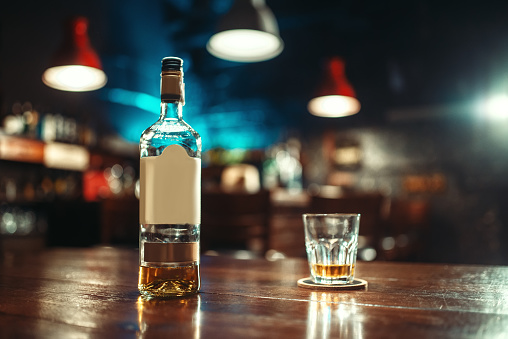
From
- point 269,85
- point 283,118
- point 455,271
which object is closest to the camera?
point 455,271

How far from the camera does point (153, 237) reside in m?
0.65

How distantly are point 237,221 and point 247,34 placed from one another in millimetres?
1079

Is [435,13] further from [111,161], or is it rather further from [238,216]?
[111,161]

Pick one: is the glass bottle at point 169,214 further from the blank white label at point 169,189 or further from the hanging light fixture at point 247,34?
the hanging light fixture at point 247,34

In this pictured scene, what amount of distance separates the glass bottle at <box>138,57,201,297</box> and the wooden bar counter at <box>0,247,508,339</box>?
0.04 meters

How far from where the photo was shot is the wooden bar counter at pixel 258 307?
0.45 m

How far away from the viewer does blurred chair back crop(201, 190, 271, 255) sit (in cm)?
259

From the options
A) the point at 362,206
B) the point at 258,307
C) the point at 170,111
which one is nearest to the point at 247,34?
the point at 362,206

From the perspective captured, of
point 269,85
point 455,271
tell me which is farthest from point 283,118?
point 455,271

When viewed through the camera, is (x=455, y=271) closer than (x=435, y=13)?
Yes

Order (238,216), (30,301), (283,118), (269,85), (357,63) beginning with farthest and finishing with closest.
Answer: (283,118), (269,85), (357,63), (238,216), (30,301)

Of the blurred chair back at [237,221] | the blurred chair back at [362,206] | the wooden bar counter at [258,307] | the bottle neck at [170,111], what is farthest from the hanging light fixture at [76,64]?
the bottle neck at [170,111]

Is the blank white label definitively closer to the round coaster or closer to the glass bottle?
the glass bottle

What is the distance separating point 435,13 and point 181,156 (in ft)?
15.3
